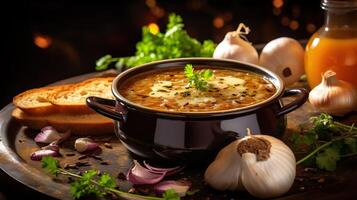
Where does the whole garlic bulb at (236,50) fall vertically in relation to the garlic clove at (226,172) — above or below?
above

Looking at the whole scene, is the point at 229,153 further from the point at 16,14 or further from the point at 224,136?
the point at 16,14

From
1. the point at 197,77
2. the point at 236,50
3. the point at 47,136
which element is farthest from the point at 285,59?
the point at 47,136

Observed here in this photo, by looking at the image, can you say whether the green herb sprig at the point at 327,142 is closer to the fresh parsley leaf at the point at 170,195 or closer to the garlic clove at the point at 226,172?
the garlic clove at the point at 226,172

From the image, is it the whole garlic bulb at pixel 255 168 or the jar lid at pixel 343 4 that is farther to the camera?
the jar lid at pixel 343 4

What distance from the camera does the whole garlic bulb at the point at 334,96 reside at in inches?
77.7

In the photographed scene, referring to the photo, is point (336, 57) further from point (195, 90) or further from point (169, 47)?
point (169, 47)

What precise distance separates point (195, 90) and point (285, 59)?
1.85 feet

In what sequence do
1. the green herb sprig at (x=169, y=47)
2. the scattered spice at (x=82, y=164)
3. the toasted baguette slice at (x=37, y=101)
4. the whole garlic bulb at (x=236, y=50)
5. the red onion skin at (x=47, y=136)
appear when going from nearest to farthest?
the scattered spice at (x=82, y=164) < the red onion skin at (x=47, y=136) < the toasted baguette slice at (x=37, y=101) < the whole garlic bulb at (x=236, y=50) < the green herb sprig at (x=169, y=47)

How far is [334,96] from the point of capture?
1.97 meters

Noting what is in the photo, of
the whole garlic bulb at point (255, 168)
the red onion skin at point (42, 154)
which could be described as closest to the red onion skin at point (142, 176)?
the whole garlic bulb at point (255, 168)

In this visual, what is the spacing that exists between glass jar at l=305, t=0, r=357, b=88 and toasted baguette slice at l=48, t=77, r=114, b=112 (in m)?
0.61

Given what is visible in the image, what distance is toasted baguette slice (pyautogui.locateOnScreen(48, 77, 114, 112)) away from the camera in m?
2.02

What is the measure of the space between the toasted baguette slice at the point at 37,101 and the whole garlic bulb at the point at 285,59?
614 millimetres

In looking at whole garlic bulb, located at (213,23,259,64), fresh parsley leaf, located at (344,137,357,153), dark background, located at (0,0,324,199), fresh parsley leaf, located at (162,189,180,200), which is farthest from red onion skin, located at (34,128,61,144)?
dark background, located at (0,0,324,199)
